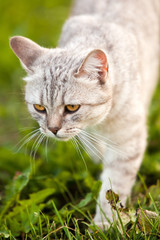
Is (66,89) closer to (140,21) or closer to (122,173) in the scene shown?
(122,173)

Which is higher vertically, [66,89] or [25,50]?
[25,50]

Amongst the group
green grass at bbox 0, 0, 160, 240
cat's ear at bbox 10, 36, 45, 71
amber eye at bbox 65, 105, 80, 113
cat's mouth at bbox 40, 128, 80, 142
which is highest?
cat's ear at bbox 10, 36, 45, 71

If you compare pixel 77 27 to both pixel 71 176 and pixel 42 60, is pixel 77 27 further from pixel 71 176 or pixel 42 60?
pixel 71 176

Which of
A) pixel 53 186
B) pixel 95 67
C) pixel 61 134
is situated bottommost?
pixel 53 186

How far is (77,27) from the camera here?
3.62 meters

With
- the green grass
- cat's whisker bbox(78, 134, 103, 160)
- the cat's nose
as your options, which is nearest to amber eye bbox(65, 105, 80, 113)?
the cat's nose

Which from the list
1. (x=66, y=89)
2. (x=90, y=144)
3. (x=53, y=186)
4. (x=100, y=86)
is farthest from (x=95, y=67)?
(x=53, y=186)

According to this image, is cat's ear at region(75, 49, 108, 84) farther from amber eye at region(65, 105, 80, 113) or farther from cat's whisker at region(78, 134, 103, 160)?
cat's whisker at region(78, 134, 103, 160)

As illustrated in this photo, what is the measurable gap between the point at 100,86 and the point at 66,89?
303 millimetres

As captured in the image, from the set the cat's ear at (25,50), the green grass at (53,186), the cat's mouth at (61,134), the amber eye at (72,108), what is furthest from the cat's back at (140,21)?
the cat's mouth at (61,134)

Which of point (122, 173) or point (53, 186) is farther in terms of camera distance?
point (53, 186)

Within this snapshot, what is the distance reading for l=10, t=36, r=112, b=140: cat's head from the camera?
110 inches

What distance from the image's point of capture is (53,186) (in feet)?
11.1

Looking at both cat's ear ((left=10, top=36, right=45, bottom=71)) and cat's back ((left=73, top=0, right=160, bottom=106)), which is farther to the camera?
cat's back ((left=73, top=0, right=160, bottom=106))
